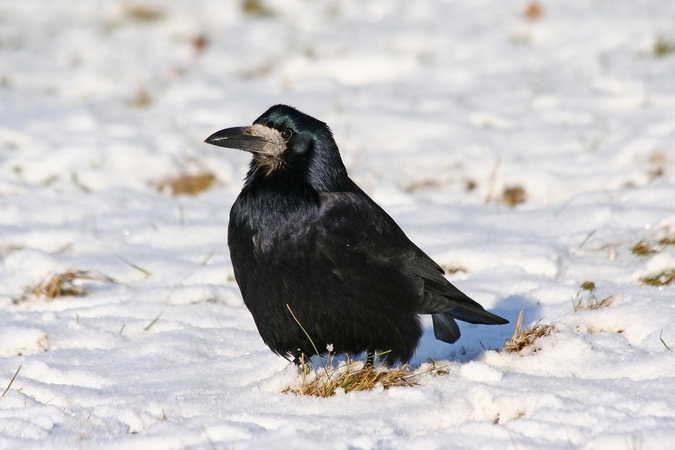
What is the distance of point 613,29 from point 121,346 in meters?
6.31

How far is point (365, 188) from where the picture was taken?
5922mm

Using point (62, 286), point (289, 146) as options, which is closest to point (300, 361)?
point (289, 146)

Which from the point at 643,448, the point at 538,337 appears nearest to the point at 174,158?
the point at 538,337

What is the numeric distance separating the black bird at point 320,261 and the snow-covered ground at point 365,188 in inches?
9.1

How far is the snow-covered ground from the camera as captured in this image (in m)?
2.96

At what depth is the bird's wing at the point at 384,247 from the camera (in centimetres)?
343

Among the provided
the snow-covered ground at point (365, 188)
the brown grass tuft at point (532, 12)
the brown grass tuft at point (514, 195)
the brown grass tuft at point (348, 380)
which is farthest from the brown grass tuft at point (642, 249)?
the brown grass tuft at point (532, 12)

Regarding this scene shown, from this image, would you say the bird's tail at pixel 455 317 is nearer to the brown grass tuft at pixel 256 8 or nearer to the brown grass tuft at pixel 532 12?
the brown grass tuft at pixel 532 12

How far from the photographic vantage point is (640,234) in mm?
4691

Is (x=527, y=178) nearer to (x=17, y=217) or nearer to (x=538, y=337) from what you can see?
(x=538, y=337)

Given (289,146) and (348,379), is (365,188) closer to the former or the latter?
(289,146)

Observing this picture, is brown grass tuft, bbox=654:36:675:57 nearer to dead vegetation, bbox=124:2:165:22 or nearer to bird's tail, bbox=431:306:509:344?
bird's tail, bbox=431:306:509:344

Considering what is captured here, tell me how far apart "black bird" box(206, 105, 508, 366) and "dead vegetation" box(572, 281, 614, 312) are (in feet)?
1.84

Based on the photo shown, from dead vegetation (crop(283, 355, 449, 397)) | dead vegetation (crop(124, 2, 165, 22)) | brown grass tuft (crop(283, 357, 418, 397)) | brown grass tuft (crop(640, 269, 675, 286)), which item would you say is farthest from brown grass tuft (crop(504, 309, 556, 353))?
dead vegetation (crop(124, 2, 165, 22))
